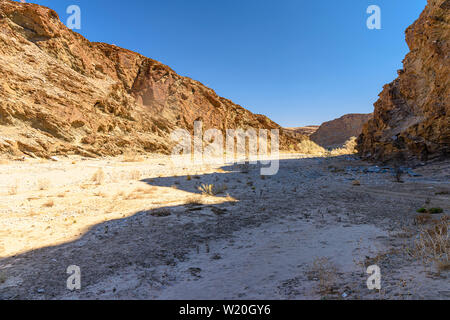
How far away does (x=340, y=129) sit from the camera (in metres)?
62.2

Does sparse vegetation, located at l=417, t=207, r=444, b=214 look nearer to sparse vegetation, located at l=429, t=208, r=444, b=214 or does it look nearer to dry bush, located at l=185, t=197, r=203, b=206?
sparse vegetation, located at l=429, t=208, r=444, b=214

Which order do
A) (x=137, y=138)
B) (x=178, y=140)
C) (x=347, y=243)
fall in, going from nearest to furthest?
1. (x=347, y=243)
2. (x=137, y=138)
3. (x=178, y=140)

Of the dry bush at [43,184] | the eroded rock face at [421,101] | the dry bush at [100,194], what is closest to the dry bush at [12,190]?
the dry bush at [43,184]

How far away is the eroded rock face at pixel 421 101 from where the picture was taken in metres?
10.9

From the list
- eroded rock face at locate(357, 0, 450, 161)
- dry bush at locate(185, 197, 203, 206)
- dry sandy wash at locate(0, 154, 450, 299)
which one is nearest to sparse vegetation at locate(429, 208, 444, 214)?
dry sandy wash at locate(0, 154, 450, 299)

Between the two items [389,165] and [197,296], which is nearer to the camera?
[197,296]

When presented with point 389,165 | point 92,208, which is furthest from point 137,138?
point 389,165

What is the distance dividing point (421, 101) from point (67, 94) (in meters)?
21.7

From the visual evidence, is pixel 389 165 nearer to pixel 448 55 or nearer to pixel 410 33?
pixel 448 55

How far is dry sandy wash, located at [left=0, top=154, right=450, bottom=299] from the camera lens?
2.15m

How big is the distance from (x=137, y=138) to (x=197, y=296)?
18135mm

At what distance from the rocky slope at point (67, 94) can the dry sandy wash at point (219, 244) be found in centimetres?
804

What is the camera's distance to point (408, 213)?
4648 mm

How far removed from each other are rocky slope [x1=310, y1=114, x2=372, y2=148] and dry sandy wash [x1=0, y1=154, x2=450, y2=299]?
58615mm
